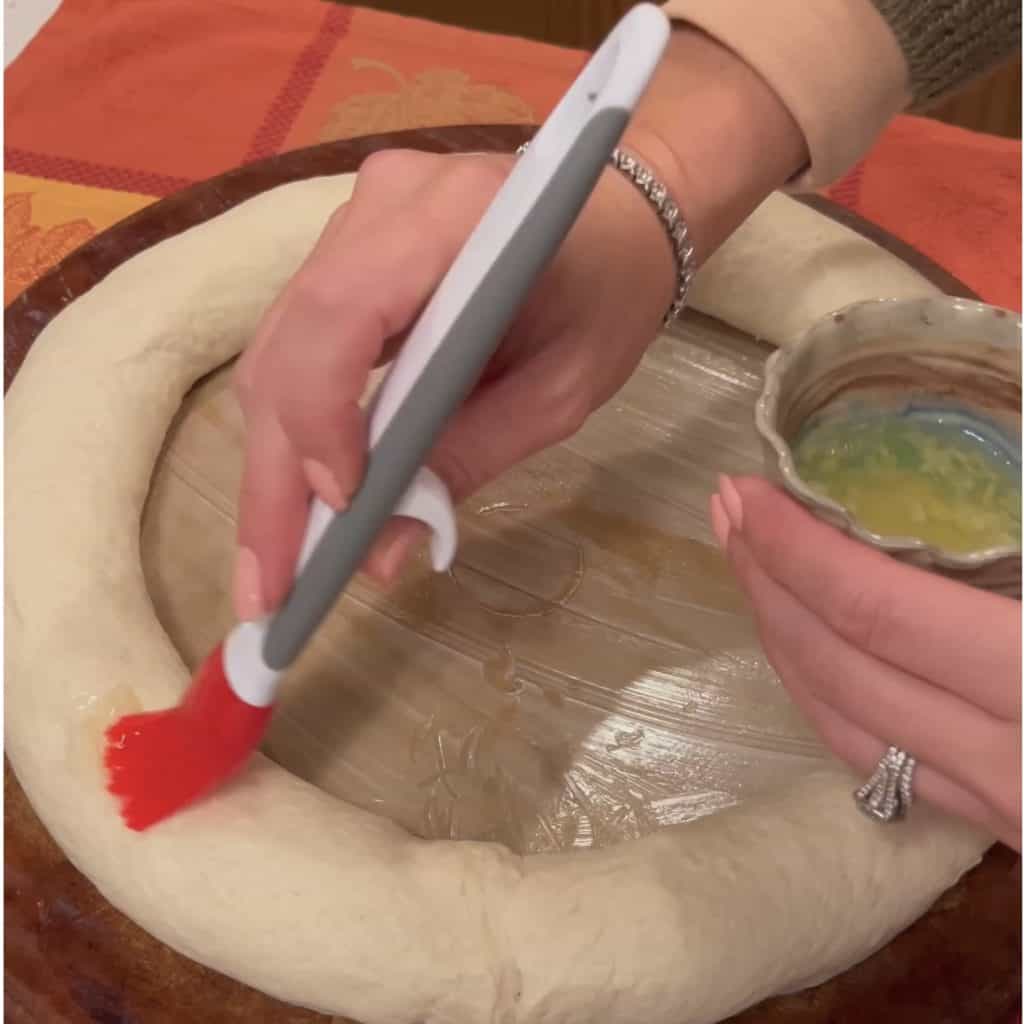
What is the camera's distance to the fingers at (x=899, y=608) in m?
0.41

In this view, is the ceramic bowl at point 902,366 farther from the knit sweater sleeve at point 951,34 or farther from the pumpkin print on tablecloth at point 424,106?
the pumpkin print on tablecloth at point 424,106

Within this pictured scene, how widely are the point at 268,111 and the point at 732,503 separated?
2.45 ft

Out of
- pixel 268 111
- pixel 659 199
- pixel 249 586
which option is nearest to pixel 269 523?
pixel 249 586

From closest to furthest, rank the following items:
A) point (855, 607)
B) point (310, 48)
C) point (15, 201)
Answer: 1. point (855, 607)
2. point (15, 201)
3. point (310, 48)

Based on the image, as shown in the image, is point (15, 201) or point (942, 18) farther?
point (15, 201)

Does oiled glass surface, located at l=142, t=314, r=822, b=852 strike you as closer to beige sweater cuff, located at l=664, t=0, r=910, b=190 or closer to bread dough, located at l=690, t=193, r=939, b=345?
bread dough, located at l=690, t=193, r=939, b=345

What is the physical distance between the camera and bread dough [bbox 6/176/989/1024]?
1.63 ft

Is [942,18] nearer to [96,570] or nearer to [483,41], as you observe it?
[96,570]

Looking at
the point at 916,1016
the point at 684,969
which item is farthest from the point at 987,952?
the point at 684,969

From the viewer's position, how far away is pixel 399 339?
491 mm

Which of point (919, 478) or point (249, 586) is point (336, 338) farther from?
point (919, 478)

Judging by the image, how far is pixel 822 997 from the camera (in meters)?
0.55

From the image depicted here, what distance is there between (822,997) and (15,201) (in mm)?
849

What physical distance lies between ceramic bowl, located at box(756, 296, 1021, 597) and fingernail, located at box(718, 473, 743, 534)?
0.06 feet
